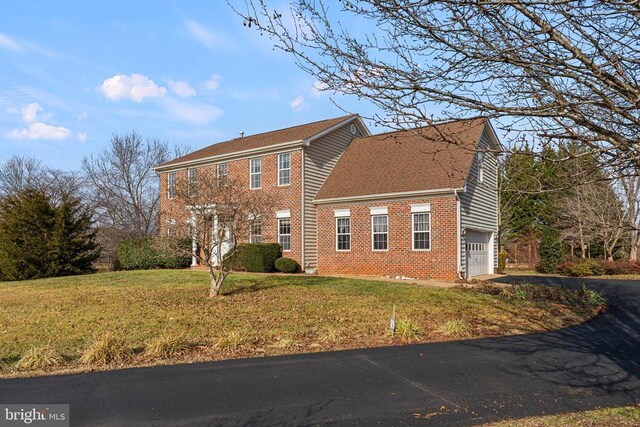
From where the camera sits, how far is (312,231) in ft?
74.0

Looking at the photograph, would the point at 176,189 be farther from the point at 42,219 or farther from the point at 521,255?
the point at 521,255

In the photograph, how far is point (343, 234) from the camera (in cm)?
2178

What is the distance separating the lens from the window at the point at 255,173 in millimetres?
23984

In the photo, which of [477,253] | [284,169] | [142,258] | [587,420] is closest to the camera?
[587,420]

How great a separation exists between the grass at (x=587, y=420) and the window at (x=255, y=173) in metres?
20.0

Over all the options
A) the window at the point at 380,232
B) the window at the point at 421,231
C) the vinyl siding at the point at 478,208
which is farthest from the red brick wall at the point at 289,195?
the vinyl siding at the point at 478,208

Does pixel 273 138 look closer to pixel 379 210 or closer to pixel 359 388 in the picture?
pixel 379 210

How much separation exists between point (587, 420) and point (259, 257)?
1721 centimetres

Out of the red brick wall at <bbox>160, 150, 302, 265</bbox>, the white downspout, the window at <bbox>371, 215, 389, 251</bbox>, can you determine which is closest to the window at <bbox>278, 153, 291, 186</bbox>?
the red brick wall at <bbox>160, 150, 302, 265</bbox>

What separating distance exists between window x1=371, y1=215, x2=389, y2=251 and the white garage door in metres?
3.41

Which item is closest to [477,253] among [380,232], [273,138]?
[380,232]

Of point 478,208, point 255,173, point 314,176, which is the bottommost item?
point 478,208

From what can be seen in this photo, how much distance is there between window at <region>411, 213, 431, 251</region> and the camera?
19.2 meters

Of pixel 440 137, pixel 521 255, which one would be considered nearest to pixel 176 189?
pixel 440 137
